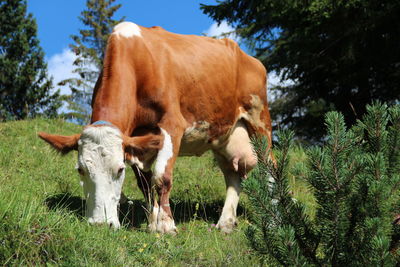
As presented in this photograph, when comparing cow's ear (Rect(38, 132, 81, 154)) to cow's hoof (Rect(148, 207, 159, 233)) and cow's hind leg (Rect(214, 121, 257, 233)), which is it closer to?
cow's hoof (Rect(148, 207, 159, 233))

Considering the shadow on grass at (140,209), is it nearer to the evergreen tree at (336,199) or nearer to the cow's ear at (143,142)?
the cow's ear at (143,142)

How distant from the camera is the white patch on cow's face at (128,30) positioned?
5709 mm

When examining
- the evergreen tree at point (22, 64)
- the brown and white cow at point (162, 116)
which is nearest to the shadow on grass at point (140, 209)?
the brown and white cow at point (162, 116)

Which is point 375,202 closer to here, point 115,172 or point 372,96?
point 115,172

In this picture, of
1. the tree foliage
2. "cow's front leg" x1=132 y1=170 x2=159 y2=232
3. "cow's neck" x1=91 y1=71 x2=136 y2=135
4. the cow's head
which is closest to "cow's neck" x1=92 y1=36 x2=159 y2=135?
"cow's neck" x1=91 y1=71 x2=136 y2=135

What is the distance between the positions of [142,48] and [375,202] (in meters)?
3.76

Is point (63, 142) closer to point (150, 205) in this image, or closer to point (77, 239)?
point (150, 205)

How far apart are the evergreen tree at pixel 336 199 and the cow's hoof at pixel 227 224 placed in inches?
113

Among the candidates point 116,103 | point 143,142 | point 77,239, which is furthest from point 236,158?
point 77,239

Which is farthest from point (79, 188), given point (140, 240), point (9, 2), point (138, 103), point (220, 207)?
point (9, 2)

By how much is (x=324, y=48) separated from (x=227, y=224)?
7.99m

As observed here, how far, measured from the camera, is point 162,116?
210 inches

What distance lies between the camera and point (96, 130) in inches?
185

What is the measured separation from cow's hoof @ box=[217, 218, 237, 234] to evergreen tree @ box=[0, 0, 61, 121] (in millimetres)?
24389
